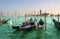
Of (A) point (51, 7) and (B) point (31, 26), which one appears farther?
(B) point (31, 26)

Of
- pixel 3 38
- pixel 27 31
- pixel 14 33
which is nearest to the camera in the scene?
pixel 3 38

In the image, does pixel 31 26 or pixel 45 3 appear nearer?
pixel 45 3

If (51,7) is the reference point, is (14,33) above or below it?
below

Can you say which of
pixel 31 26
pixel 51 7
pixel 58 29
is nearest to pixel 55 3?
pixel 51 7

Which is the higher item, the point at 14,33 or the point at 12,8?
the point at 12,8

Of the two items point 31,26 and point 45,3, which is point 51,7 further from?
point 31,26

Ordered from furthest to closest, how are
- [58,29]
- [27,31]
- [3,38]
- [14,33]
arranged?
[58,29] < [27,31] < [14,33] < [3,38]

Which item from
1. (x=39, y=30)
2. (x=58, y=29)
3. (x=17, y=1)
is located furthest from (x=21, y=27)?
(x=58, y=29)

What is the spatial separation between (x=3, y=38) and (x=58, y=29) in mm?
2136

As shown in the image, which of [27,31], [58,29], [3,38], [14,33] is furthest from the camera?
[58,29]

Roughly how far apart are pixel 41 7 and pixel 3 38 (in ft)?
3.80

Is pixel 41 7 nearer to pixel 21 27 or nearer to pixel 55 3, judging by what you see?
pixel 55 3

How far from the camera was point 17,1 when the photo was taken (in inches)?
156

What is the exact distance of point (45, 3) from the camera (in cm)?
400
